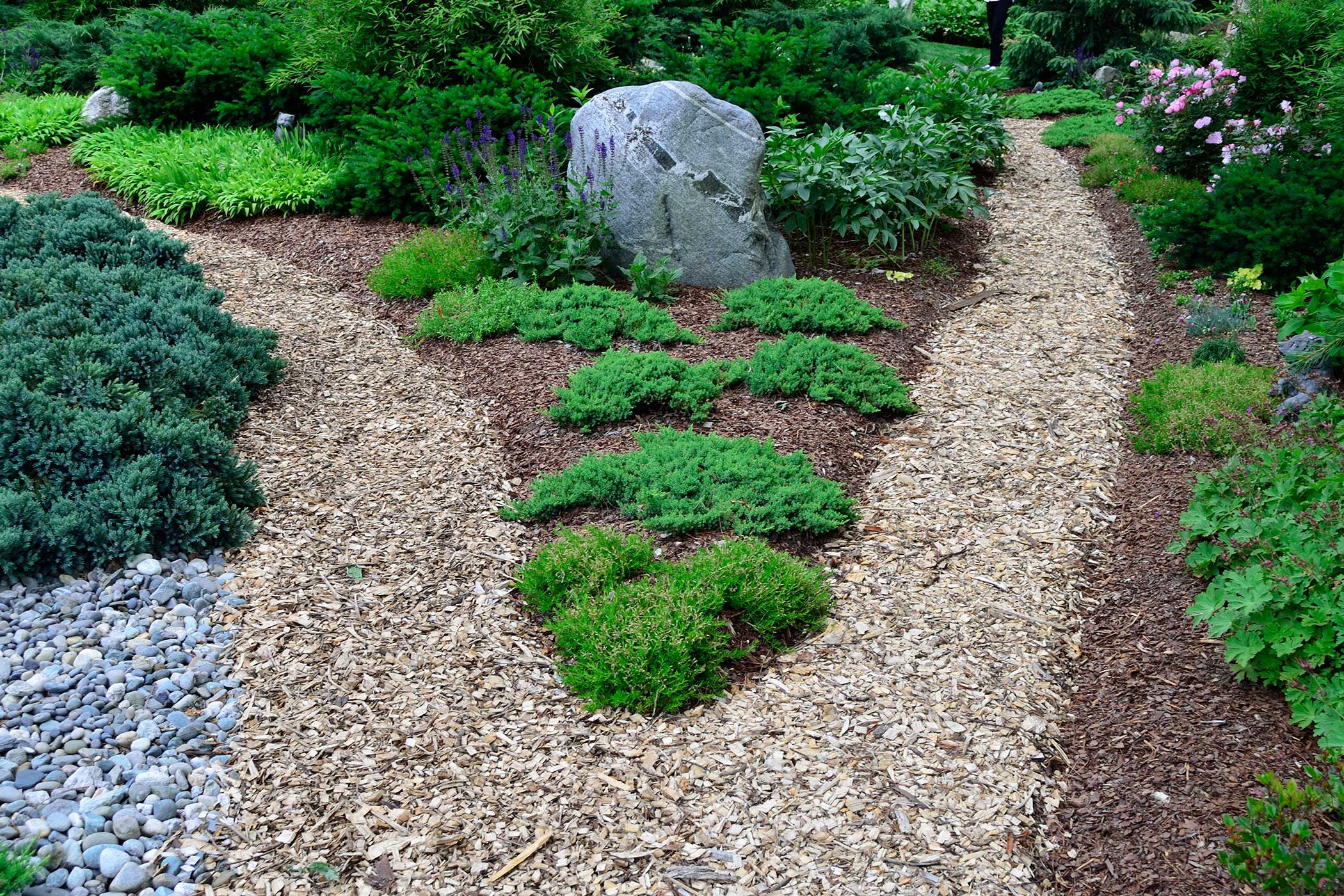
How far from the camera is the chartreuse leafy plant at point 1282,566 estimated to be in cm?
286

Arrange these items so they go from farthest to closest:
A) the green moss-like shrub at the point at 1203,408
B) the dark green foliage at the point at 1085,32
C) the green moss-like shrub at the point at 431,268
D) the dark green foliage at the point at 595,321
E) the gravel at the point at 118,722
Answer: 1. the dark green foliage at the point at 1085,32
2. the green moss-like shrub at the point at 431,268
3. the dark green foliage at the point at 595,321
4. the green moss-like shrub at the point at 1203,408
5. the gravel at the point at 118,722

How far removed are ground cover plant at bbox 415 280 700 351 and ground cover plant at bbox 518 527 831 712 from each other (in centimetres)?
199

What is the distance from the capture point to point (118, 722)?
298 centimetres

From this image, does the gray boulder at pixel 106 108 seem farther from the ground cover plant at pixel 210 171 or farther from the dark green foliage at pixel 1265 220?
the dark green foliage at pixel 1265 220

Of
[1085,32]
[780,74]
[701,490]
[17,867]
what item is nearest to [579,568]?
[701,490]

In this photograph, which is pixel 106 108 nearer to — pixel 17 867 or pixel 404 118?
pixel 404 118

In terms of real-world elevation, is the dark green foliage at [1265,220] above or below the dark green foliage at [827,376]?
above

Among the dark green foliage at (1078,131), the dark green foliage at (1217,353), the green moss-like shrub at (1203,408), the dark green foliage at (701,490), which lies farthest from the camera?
the dark green foliage at (1078,131)

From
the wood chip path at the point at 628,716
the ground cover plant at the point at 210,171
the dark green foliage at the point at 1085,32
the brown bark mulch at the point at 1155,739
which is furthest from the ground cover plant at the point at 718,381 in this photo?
the dark green foliage at the point at 1085,32

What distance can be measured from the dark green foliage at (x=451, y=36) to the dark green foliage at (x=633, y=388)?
4.35 meters

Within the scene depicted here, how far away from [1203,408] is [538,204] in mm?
4269

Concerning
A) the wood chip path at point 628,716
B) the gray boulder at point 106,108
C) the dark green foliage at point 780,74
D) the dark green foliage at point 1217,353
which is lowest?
the wood chip path at point 628,716

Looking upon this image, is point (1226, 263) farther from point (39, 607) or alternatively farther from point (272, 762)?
point (39, 607)

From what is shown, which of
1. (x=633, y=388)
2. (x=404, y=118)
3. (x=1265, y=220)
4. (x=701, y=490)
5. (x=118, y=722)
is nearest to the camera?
(x=118, y=722)
